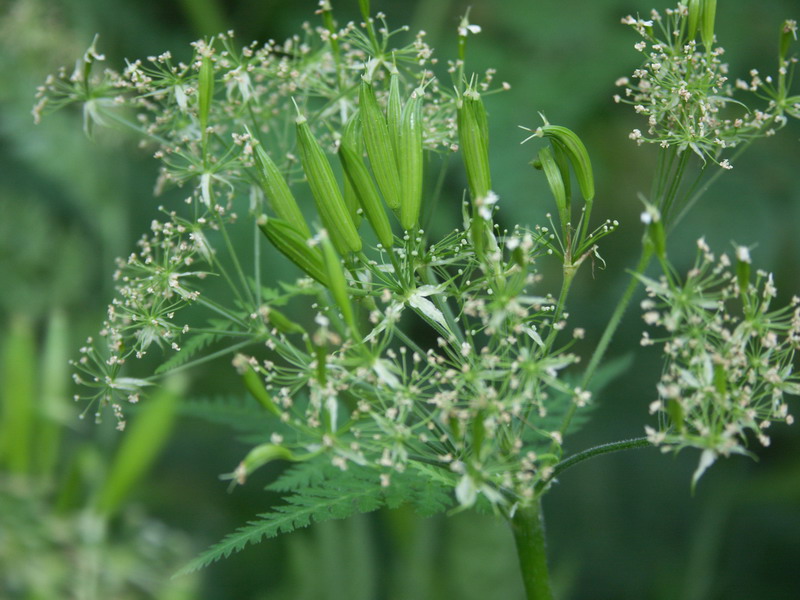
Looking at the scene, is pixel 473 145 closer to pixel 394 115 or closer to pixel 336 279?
pixel 394 115

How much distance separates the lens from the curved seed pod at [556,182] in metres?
1.35

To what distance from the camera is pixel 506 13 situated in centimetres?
352

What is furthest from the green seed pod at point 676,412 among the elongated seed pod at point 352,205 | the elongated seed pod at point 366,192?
the elongated seed pod at point 352,205

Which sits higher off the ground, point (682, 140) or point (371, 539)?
point (682, 140)

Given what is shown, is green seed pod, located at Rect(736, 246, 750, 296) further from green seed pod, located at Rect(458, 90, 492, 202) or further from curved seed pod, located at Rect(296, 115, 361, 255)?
curved seed pod, located at Rect(296, 115, 361, 255)

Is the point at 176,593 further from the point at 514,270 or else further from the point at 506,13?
the point at 506,13

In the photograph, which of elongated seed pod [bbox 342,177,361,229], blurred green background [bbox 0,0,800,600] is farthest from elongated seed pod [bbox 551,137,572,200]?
blurred green background [bbox 0,0,800,600]

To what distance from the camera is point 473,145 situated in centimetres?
132

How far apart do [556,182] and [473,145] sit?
0.15 meters

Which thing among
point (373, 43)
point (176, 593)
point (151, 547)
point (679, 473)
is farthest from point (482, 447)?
point (679, 473)

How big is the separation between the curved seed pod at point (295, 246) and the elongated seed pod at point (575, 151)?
40 centimetres

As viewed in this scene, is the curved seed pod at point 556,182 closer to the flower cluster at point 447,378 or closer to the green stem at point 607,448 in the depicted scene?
the flower cluster at point 447,378

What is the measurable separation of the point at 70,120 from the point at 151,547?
2033 millimetres

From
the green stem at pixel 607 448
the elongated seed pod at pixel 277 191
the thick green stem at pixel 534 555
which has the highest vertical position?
the elongated seed pod at pixel 277 191
